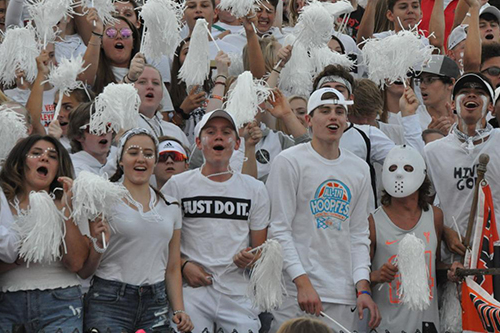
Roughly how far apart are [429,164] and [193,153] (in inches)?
74.3

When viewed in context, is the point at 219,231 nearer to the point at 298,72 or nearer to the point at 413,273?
the point at 413,273

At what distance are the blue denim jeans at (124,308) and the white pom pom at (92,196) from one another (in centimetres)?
48

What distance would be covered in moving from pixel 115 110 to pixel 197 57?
1278 millimetres

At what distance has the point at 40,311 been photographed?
232 inches

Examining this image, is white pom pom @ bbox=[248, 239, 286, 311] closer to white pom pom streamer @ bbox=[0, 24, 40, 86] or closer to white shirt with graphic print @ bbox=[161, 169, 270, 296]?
white shirt with graphic print @ bbox=[161, 169, 270, 296]

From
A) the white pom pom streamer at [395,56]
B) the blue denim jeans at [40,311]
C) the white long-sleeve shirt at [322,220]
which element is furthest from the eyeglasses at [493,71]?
the blue denim jeans at [40,311]

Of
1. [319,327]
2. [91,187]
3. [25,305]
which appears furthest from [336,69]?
[319,327]

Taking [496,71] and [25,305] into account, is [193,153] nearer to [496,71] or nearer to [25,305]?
[25,305]

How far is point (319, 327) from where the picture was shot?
393 cm

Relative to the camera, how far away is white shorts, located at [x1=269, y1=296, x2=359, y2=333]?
21.3ft

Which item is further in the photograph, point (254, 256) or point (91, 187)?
point (254, 256)

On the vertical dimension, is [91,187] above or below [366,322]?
above

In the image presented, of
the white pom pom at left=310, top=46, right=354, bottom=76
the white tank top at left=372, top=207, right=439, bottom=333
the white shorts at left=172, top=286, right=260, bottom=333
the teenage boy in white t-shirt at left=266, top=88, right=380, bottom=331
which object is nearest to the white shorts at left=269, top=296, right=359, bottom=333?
the teenage boy in white t-shirt at left=266, top=88, right=380, bottom=331

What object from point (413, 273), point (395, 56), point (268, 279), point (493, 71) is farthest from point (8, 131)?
point (493, 71)
